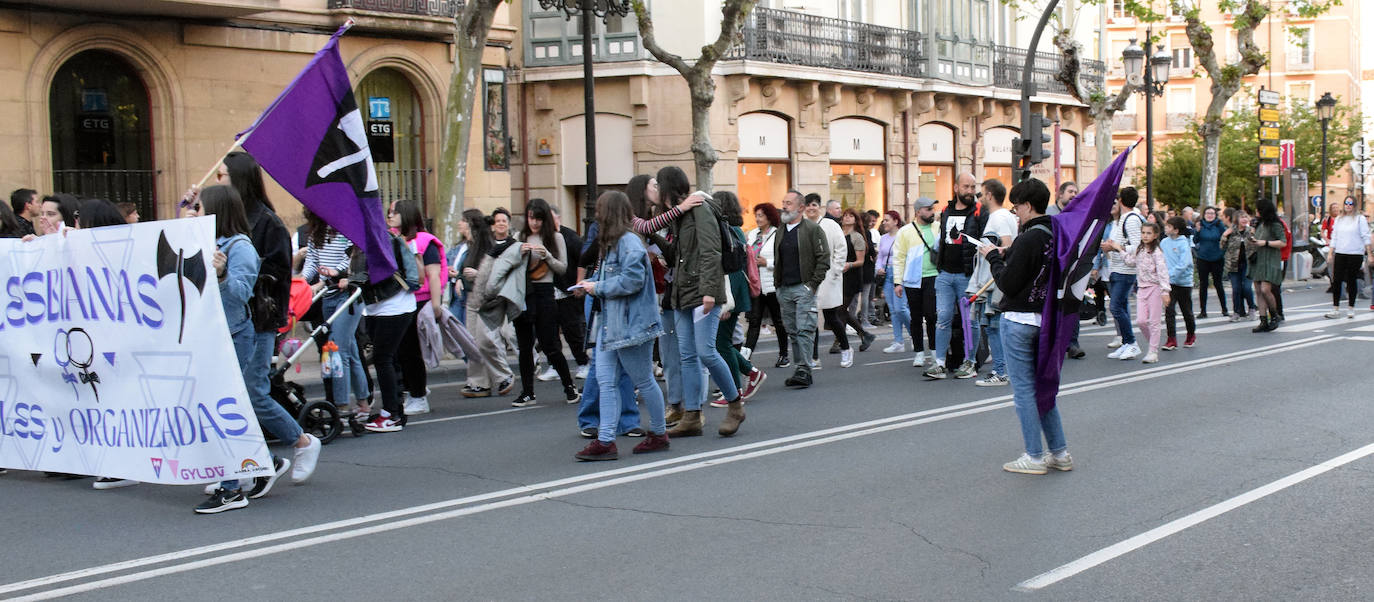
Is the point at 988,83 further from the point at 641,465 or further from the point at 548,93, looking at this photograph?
the point at 641,465

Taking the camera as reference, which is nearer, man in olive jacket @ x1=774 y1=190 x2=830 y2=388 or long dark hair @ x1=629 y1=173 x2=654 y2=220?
long dark hair @ x1=629 y1=173 x2=654 y2=220

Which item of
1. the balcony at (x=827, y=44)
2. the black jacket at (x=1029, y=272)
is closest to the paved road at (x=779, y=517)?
the black jacket at (x=1029, y=272)

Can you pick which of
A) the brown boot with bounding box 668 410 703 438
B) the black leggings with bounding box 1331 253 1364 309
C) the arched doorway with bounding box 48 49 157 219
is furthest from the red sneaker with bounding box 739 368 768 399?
the arched doorway with bounding box 48 49 157 219

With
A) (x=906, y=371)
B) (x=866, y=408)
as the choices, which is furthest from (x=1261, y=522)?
(x=906, y=371)

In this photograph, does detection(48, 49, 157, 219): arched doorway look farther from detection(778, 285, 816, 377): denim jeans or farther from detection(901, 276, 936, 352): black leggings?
detection(901, 276, 936, 352): black leggings

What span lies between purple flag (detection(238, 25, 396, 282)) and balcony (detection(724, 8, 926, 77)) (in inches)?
782

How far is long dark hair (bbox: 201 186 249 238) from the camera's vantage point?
282 inches

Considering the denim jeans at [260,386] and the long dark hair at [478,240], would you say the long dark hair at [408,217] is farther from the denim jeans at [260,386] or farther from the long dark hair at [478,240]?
the denim jeans at [260,386]

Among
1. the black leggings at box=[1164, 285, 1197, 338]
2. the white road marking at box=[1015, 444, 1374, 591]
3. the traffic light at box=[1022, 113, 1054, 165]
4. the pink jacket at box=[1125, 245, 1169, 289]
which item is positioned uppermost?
the traffic light at box=[1022, 113, 1054, 165]

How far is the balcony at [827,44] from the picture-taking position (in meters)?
27.7

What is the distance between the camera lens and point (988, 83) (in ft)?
112

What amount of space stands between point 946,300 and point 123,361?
24.1ft

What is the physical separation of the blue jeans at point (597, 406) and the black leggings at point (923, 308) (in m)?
4.33

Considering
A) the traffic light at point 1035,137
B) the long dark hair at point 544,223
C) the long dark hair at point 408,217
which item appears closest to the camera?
the long dark hair at point 408,217
